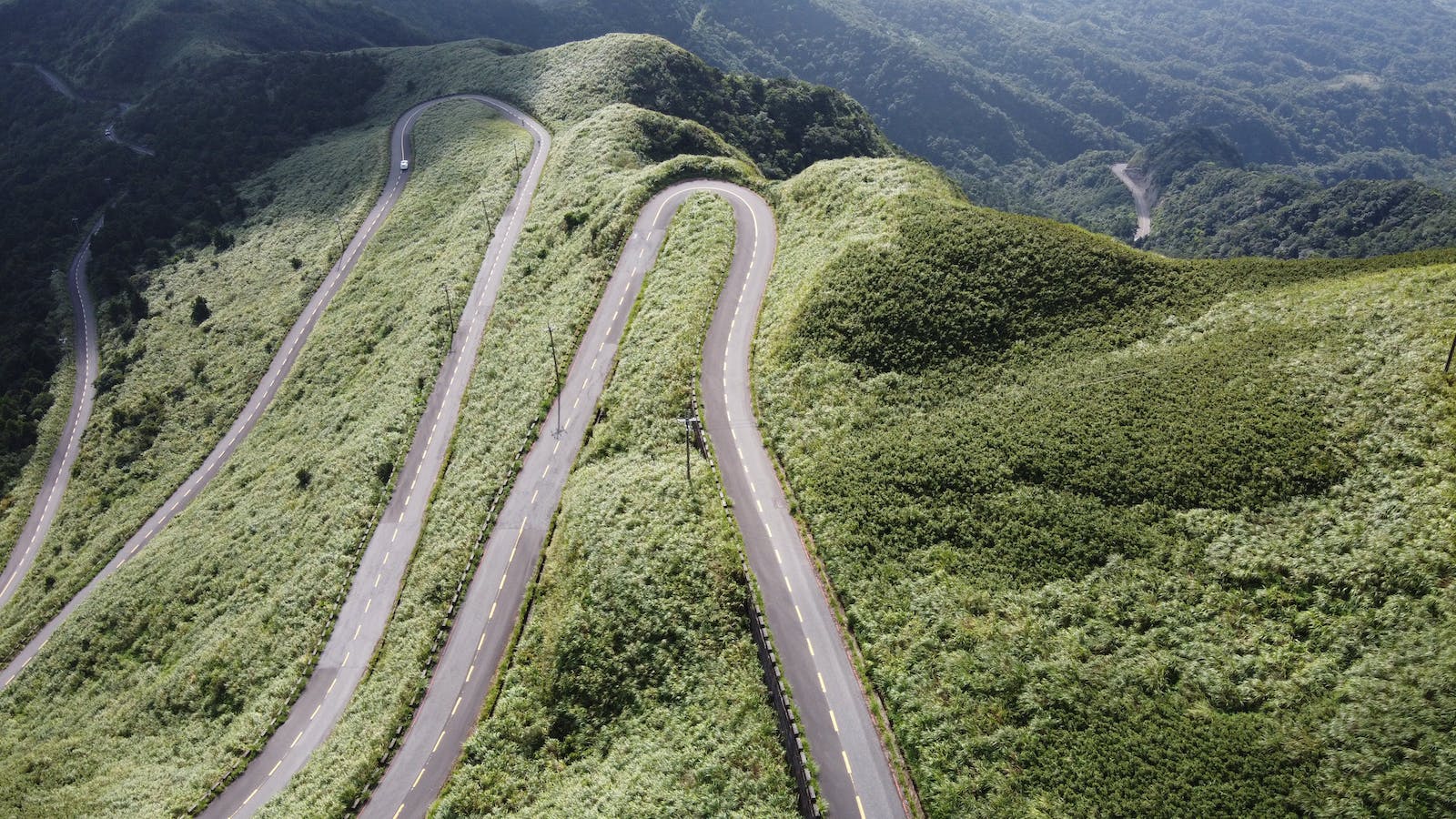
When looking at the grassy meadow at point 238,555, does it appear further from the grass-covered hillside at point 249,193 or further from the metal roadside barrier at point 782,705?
the metal roadside barrier at point 782,705

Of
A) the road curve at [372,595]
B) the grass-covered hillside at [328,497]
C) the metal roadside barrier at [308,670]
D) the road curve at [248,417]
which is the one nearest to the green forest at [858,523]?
the grass-covered hillside at [328,497]

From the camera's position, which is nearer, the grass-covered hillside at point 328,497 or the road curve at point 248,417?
the grass-covered hillside at point 328,497

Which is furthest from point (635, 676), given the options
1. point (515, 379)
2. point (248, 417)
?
point (248, 417)

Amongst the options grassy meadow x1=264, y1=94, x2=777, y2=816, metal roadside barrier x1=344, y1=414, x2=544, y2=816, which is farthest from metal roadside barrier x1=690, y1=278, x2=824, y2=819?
metal roadside barrier x1=344, y1=414, x2=544, y2=816

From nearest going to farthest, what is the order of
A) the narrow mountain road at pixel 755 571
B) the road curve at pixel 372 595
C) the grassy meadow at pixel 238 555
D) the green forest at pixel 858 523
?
the green forest at pixel 858 523
the narrow mountain road at pixel 755 571
the road curve at pixel 372 595
the grassy meadow at pixel 238 555

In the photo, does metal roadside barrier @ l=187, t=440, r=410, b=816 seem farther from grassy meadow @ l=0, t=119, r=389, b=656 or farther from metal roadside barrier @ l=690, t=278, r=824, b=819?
grassy meadow @ l=0, t=119, r=389, b=656

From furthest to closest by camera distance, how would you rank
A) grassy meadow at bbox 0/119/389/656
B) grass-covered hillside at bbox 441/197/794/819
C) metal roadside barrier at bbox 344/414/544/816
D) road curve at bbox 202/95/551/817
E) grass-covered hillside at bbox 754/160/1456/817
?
grassy meadow at bbox 0/119/389/656, road curve at bbox 202/95/551/817, metal roadside barrier at bbox 344/414/544/816, grass-covered hillside at bbox 441/197/794/819, grass-covered hillside at bbox 754/160/1456/817
